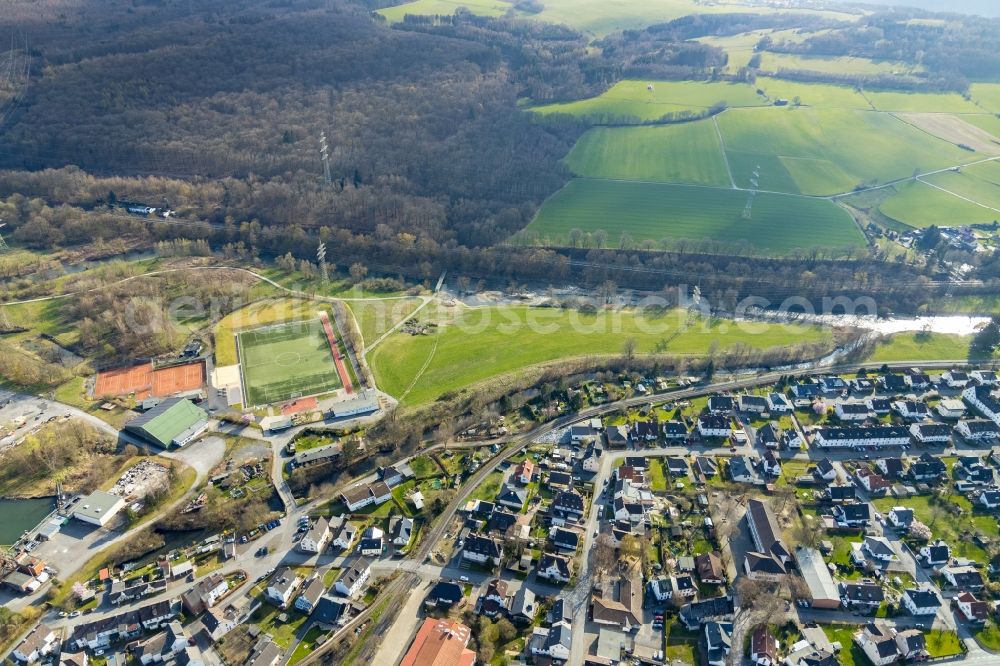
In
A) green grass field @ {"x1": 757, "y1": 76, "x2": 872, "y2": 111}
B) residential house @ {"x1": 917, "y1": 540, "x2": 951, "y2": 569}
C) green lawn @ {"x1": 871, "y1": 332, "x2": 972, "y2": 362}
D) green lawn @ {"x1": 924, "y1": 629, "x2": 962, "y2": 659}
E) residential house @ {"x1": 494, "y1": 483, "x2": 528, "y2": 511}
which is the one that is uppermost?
green grass field @ {"x1": 757, "y1": 76, "x2": 872, "y2": 111}

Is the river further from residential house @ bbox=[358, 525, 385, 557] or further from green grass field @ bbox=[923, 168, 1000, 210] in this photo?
green grass field @ bbox=[923, 168, 1000, 210]

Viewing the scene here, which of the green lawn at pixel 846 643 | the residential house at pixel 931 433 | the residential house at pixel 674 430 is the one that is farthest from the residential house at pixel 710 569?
the residential house at pixel 931 433

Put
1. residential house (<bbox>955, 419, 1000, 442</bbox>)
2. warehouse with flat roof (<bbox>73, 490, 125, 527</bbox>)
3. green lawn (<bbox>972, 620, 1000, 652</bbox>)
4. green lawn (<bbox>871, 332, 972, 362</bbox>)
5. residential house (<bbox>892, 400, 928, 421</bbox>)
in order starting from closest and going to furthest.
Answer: green lawn (<bbox>972, 620, 1000, 652</bbox>) → warehouse with flat roof (<bbox>73, 490, 125, 527</bbox>) → residential house (<bbox>955, 419, 1000, 442</bbox>) → residential house (<bbox>892, 400, 928, 421</bbox>) → green lawn (<bbox>871, 332, 972, 362</bbox>)

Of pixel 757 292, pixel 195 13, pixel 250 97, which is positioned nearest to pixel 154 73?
pixel 250 97

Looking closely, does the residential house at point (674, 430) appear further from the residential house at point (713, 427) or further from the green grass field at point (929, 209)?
the green grass field at point (929, 209)

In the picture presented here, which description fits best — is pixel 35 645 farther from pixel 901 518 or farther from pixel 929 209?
pixel 929 209

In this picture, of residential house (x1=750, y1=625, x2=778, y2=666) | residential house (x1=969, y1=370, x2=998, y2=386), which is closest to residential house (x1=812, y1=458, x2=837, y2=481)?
residential house (x1=750, y1=625, x2=778, y2=666)

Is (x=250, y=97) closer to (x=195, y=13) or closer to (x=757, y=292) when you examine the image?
(x=195, y=13)
